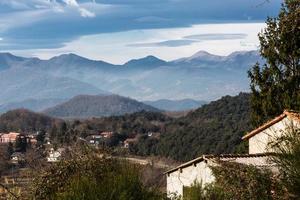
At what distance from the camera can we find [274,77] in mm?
22547

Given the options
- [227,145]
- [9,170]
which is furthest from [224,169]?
[227,145]

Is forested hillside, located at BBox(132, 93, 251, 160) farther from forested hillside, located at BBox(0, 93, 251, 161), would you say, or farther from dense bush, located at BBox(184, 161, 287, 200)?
dense bush, located at BBox(184, 161, 287, 200)

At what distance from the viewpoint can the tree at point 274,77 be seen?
2153 cm

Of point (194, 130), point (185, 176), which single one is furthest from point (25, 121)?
point (185, 176)

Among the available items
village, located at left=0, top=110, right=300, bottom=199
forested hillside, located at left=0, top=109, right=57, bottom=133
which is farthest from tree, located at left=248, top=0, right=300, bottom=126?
forested hillside, located at left=0, top=109, right=57, bottom=133

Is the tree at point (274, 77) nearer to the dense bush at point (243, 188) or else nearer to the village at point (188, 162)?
the village at point (188, 162)

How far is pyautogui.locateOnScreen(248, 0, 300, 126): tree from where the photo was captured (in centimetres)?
2153

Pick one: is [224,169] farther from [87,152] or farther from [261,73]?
[261,73]

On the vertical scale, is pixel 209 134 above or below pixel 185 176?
above

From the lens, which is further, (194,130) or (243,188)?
(194,130)

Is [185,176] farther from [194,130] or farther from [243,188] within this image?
[194,130]

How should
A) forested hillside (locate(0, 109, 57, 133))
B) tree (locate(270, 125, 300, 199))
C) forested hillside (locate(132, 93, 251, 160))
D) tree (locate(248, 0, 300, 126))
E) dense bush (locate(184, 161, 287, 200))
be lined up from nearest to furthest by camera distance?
tree (locate(270, 125, 300, 199)) → dense bush (locate(184, 161, 287, 200)) → tree (locate(248, 0, 300, 126)) → forested hillside (locate(132, 93, 251, 160)) → forested hillside (locate(0, 109, 57, 133))

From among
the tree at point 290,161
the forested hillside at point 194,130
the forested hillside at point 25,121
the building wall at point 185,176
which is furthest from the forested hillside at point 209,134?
the tree at point 290,161

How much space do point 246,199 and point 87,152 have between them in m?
2.37
